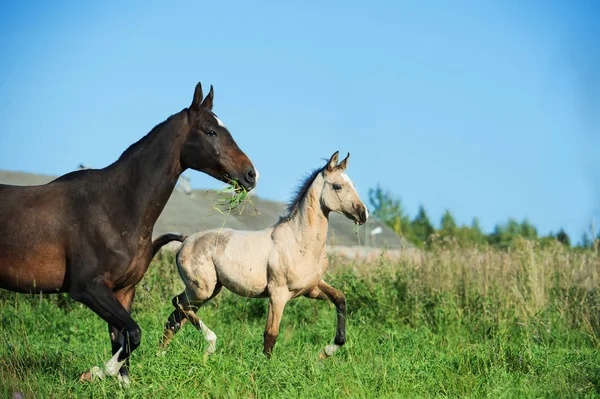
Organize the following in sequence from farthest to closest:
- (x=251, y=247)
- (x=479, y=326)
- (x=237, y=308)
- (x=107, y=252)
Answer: (x=237, y=308)
(x=479, y=326)
(x=251, y=247)
(x=107, y=252)

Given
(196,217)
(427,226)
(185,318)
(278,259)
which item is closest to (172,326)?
(185,318)

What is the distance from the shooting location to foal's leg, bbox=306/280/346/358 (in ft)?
22.3

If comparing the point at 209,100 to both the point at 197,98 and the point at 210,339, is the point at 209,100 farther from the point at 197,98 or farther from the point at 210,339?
the point at 210,339

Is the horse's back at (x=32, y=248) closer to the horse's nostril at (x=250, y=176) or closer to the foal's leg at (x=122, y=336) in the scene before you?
the foal's leg at (x=122, y=336)

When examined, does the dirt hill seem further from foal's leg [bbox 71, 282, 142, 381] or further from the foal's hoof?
foal's leg [bbox 71, 282, 142, 381]

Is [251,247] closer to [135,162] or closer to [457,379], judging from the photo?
[135,162]

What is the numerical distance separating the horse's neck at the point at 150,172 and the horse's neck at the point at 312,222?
1.76 metres

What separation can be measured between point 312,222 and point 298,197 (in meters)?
0.44

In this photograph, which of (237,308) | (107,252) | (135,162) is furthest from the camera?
(237,308)

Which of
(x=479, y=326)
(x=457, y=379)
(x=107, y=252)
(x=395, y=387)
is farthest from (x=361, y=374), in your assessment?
(x=479, y=326)

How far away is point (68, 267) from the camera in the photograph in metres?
5.39

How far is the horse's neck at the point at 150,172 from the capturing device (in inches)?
219

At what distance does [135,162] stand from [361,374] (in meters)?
2.69

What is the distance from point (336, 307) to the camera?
23.8ft
